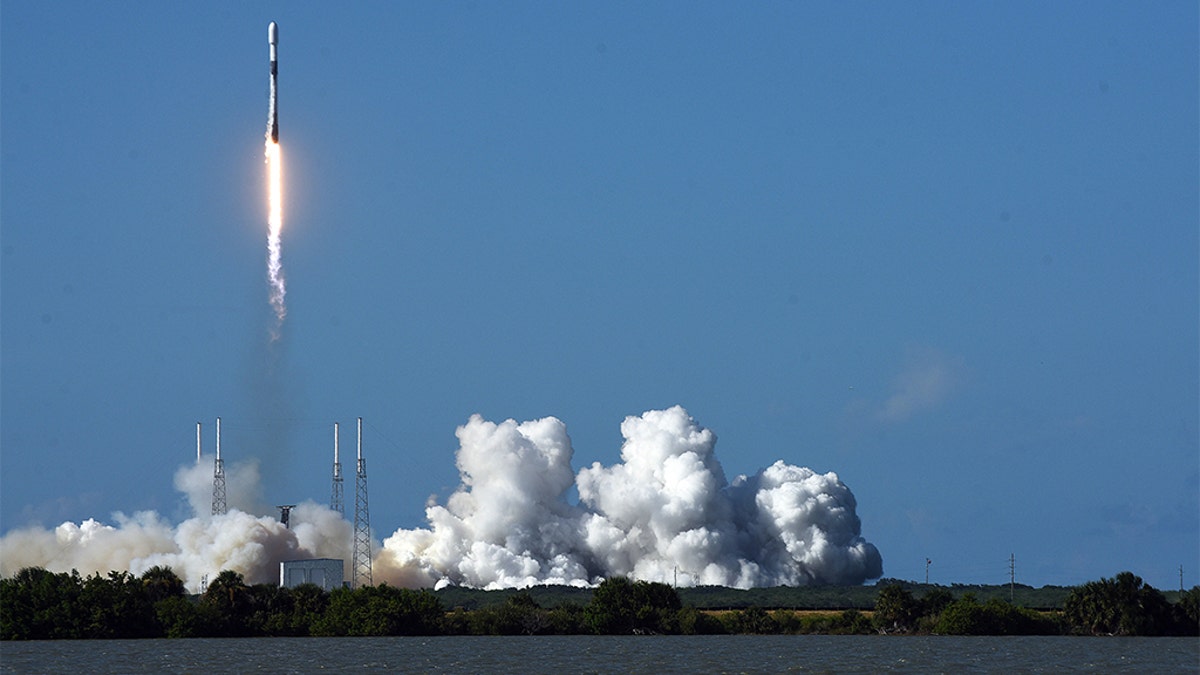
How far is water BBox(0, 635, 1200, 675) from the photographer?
3078 inches

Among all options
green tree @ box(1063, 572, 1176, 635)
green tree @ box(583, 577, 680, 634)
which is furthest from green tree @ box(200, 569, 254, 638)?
green tree @ box(1063, 572, 1176, 635)

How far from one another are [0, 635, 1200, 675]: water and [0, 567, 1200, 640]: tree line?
2.15 metres

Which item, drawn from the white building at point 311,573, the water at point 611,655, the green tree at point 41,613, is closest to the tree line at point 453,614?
the green tree at point 41,613

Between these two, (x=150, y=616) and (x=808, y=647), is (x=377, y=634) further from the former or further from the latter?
(x=808, y=647)

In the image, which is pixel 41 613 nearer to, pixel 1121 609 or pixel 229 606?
pixel 229 606

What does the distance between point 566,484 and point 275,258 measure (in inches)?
1495

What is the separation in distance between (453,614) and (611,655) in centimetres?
2124

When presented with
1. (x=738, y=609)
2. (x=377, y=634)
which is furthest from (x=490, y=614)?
(x=738, y=609)

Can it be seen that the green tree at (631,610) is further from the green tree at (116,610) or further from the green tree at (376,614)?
the green tree at (116,610)

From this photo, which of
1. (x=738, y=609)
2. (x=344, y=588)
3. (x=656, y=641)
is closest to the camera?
(x=656, y=641)

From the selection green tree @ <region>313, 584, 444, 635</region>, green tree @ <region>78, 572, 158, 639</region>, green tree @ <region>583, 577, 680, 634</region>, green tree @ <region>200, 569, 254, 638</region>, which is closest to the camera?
green tree @ <region>78, 572, 158, 639</region>

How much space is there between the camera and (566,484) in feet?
464

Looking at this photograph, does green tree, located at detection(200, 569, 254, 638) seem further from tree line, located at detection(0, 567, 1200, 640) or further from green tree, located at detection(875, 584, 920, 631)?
Result: green tree, located at detection(875, 584, 920, 631)

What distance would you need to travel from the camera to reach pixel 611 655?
86312 millimetres
